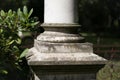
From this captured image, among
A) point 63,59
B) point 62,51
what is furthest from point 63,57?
point 62,51

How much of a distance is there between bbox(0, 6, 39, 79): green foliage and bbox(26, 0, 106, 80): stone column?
220mm

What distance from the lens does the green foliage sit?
473 cm

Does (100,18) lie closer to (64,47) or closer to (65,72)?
(64,47)

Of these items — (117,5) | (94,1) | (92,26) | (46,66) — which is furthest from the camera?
(92,26)

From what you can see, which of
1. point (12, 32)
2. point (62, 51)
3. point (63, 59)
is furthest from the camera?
point (12, 32)

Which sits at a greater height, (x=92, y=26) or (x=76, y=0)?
(x=76, y=0)

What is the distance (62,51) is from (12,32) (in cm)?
85

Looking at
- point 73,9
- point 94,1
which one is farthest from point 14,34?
point 94,1

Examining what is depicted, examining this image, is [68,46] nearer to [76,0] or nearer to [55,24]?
[55,24]

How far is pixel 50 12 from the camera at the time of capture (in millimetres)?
4805

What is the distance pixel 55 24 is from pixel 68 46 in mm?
375

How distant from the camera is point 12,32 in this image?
16.3 ft

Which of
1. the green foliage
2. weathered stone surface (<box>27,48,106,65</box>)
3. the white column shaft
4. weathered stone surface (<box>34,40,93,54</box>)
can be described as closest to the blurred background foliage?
the green foliage

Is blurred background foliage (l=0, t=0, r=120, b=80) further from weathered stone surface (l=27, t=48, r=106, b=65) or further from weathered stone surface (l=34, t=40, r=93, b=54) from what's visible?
weathered stone surface (l=27, t=48, r=106, b=65)
